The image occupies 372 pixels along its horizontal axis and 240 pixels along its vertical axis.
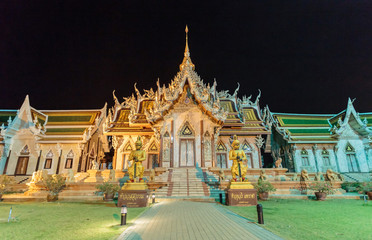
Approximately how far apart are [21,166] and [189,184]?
2051 cm

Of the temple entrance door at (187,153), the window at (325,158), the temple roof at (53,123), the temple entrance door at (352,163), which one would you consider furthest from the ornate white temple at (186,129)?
the temple entrance door at (352,163)

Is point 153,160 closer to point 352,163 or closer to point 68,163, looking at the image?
point 68,163

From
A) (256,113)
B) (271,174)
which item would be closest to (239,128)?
(256,113)

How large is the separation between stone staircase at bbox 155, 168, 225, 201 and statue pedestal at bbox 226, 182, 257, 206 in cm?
228

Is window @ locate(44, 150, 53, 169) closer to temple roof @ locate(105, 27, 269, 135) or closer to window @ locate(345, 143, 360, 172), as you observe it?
temple roof @ locate(105, 27, 269, 135)

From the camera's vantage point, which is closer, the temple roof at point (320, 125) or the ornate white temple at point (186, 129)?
the ornate white temple at point (186, 129)

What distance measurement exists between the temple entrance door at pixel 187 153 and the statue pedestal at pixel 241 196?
378 inches

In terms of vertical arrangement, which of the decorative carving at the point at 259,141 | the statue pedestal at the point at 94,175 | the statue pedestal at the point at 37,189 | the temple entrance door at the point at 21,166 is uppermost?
the decorative carving at the point at 259,141

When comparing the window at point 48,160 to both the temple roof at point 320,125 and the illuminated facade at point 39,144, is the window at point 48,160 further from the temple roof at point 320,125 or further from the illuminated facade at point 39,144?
the temple roof at point 320,125

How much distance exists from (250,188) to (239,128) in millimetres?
14409

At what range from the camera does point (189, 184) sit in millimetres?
13703

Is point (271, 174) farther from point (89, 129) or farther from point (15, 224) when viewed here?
point (89, 129)

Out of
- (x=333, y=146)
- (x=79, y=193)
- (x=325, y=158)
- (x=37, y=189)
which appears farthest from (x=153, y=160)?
(x=333, y=146)

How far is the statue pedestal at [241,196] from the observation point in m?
8.61
